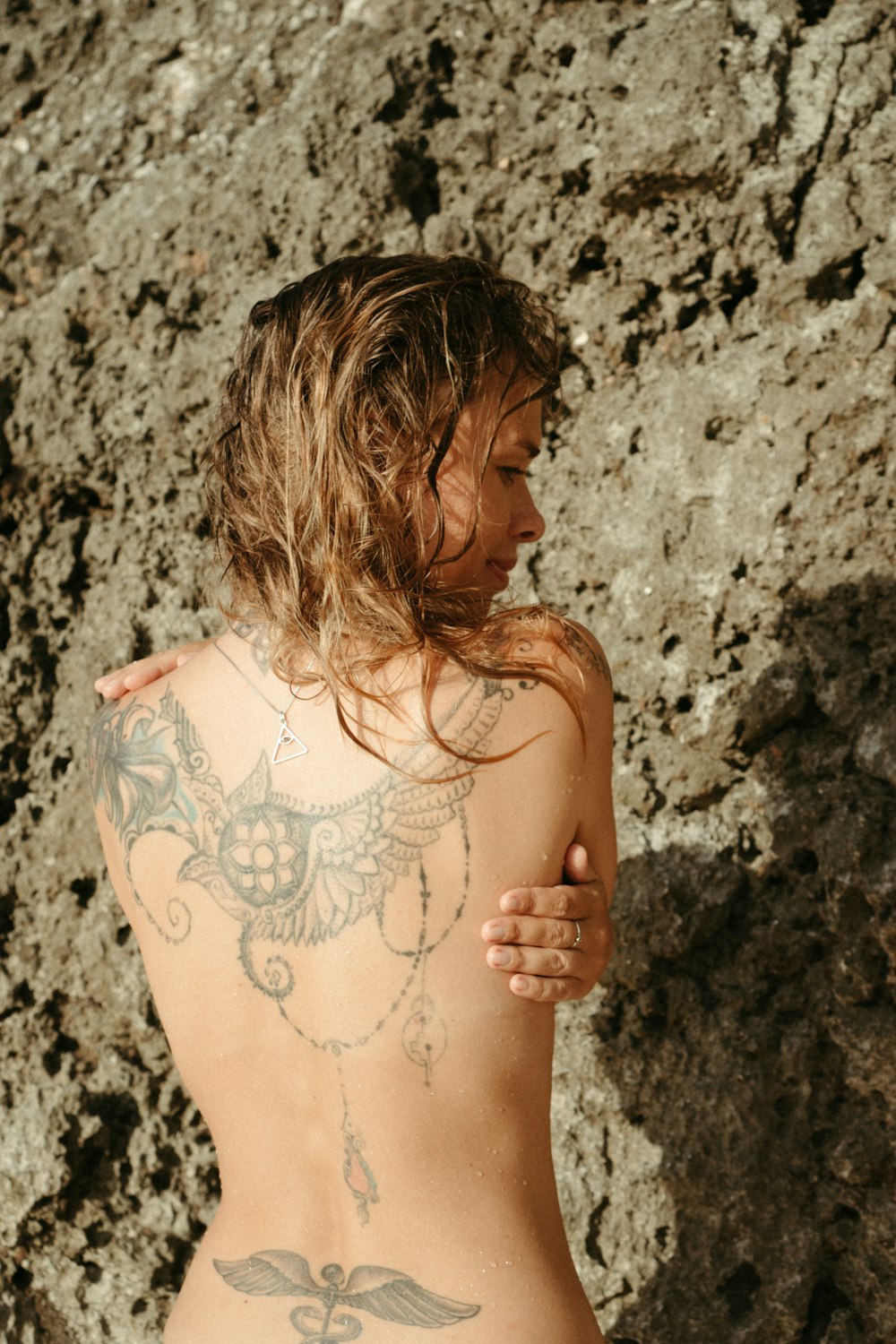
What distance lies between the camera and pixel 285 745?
1.50 meters

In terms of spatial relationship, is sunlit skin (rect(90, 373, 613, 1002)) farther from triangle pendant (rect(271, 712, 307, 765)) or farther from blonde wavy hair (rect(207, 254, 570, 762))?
triangle pendant (rect(271, 712, 307, 765))

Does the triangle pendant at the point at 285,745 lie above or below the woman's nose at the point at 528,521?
below

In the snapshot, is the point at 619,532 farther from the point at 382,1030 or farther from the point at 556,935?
the point at 382,1030

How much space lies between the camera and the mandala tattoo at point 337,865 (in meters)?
1.44

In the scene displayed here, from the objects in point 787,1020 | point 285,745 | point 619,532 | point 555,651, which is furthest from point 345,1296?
point 619,532

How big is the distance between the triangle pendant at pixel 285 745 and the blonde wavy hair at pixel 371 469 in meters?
0.06

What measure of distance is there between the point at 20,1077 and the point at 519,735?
1.62 m

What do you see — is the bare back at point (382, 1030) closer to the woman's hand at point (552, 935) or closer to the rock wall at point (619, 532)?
the woman's hand at point (552, 935)

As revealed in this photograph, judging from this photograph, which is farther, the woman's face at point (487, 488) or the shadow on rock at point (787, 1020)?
the shadow on rock at point (787, 1020)

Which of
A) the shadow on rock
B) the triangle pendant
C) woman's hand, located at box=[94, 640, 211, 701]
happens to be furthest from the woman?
the shadow on rock

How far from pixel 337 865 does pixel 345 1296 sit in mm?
505

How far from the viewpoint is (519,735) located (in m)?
1.46

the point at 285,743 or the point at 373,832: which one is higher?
the point at 285,743

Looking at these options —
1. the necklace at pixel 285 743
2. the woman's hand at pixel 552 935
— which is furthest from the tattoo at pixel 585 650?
the necklace at pixel 285 743
